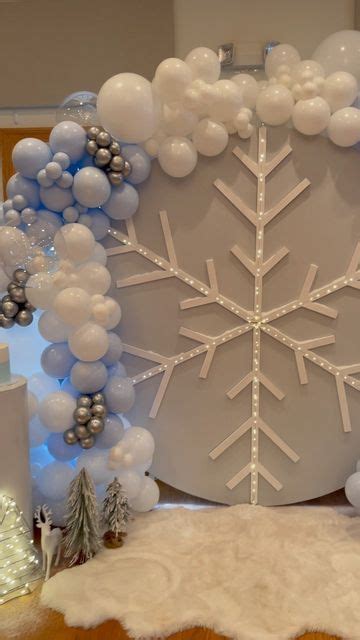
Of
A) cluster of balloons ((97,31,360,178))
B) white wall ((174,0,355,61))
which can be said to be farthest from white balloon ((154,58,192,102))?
white wall ((174,0,355,61))

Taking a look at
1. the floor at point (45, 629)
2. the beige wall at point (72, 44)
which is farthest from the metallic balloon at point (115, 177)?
the beige wall at point (72, 44)

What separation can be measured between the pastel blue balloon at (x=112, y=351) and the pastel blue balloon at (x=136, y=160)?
24.8 inches

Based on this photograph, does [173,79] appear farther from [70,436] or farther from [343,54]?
[70,436]

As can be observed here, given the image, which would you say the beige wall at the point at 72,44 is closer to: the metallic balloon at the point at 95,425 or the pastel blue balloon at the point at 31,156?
the pastel blue balloon at the point at 31,156

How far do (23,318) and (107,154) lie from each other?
2.29ft

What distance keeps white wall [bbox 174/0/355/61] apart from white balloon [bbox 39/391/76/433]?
3.00 m

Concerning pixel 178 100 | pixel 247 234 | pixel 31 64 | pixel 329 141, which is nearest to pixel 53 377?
pixel 247 234

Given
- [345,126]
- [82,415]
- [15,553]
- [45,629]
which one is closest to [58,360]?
[82,415]

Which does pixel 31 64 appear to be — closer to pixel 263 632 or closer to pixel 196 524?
pixel 196 524

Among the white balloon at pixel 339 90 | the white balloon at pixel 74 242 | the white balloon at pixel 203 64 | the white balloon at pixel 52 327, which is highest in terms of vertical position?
the white balloon at pixel 203 64

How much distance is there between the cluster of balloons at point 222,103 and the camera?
2.16 metres

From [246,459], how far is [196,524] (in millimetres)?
364

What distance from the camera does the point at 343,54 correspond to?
227 cm

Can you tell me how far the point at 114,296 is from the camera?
8.07ft
